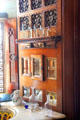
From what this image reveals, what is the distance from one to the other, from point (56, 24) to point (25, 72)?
0.77 meters

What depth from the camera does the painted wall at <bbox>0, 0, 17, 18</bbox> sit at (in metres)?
2.56

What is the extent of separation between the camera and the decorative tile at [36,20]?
2163 millimetres

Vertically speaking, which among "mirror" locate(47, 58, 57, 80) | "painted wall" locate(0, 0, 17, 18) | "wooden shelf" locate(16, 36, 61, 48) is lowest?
"mirror" locate(47, 58, 57, 80)

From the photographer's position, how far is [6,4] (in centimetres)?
260

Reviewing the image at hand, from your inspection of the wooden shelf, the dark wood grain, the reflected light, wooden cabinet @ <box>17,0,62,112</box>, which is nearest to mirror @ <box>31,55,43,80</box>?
wooden cabinet @ <box>17,0,62,112</box>

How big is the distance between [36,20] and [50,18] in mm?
214

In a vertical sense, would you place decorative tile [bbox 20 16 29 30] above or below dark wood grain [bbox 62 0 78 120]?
above

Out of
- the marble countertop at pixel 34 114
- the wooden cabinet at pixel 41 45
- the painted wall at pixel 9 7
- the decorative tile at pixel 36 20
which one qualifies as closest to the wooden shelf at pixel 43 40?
the wooden cabinet at pixel 41 45

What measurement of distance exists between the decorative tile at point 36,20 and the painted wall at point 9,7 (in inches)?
17.8

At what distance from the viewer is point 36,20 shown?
220cm

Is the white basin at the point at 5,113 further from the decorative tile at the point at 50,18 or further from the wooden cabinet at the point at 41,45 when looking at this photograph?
the decorative tile at the point at 50,18

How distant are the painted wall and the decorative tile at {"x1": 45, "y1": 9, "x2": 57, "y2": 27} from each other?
0.66 m

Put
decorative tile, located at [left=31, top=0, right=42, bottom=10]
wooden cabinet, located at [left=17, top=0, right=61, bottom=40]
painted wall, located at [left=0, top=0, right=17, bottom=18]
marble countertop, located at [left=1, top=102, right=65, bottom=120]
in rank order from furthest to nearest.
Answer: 1. painted wall, located at [left=0, top=0, right=17, bottom=18]
2. decorative tile, located at [left=31, top=0, right=42, bottom=10]
3. wooden cabinet, located at [left=17, top=0, right=61, bottom=40]
4. marble countertop, located at [left=1, top=102, right=65, bottom=120]

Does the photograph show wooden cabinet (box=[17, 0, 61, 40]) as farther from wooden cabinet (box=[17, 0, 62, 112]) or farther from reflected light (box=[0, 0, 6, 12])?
reflected light (box=[0, 0, 6, 12])
